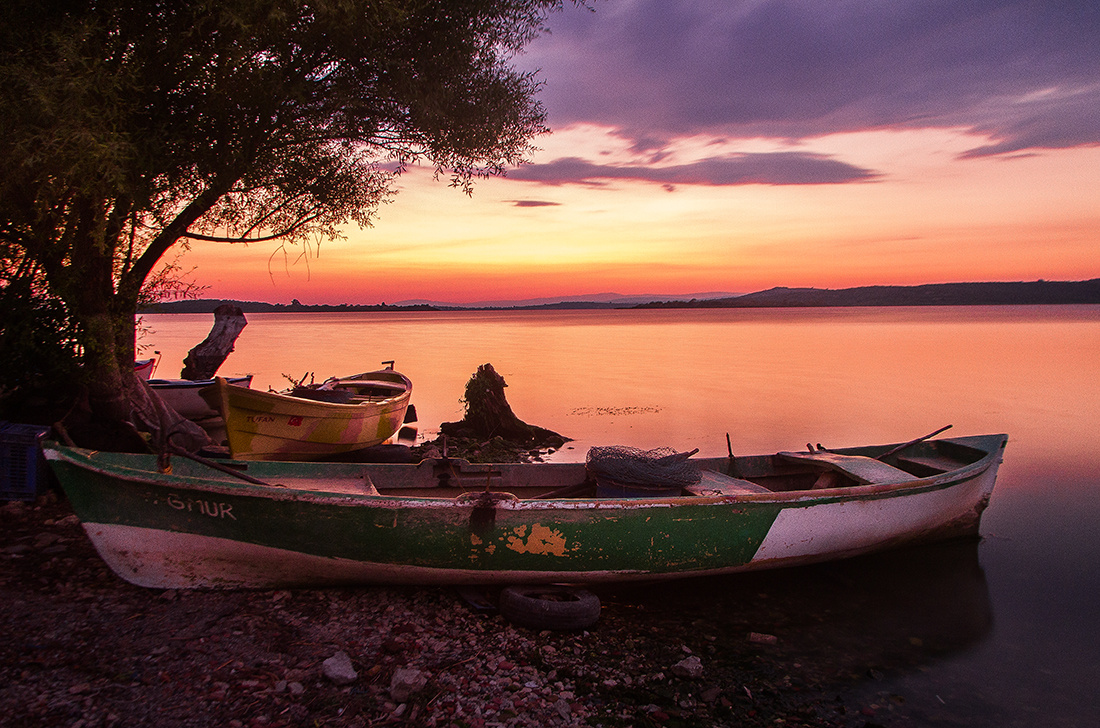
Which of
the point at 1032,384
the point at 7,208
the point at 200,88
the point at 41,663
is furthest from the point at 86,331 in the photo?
the point at 1032,384

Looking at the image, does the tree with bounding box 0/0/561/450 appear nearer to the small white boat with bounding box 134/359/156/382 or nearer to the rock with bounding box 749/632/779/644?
the small white boat with bounding box 134/359/156/382

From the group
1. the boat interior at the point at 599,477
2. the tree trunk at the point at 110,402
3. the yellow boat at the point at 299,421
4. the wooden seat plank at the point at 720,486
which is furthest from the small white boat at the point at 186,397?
the wooden seat plank at the point at 720,486

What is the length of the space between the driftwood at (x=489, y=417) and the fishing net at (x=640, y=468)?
737cm

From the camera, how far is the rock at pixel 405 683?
4625 millimetres

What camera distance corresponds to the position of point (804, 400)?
2370 cm

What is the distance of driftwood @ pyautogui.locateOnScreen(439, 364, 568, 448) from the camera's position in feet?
48.3

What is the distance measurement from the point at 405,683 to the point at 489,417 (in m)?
10.3

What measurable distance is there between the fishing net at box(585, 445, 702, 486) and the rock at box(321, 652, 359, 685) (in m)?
3.28

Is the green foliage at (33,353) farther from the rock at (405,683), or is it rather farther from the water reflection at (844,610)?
the water reflection at (844,610)

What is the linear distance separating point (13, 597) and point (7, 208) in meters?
4.73

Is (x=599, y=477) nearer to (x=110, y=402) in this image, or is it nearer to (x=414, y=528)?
(x=414, y=528)

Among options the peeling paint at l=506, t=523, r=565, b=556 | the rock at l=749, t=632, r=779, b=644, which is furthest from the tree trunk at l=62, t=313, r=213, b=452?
the rock at l=749, t=632, r=779, b=644

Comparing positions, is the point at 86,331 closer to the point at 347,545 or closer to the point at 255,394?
the point at 255,394

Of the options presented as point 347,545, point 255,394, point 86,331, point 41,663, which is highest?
point 86,331
